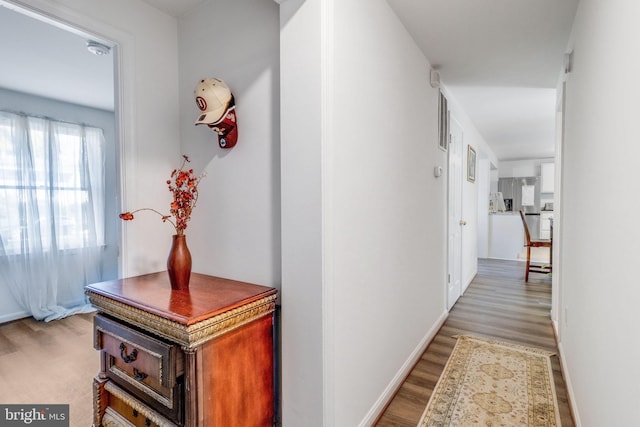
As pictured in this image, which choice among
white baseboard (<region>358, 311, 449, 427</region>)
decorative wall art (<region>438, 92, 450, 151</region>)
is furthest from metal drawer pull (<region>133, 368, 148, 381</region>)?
decorative wall art (<region>438, 92, 450, 151</region>)

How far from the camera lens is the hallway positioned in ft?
6.45

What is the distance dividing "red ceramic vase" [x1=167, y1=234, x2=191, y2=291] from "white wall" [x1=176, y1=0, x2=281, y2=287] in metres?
0.28

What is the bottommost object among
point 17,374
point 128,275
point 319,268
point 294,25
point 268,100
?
point 17,374

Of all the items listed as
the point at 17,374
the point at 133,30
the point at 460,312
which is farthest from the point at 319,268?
the point at 460,312

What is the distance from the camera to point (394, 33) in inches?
79.3

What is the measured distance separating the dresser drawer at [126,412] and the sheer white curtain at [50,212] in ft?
8.64

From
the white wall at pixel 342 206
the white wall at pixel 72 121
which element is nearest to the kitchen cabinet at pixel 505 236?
the white wall at pixel 342 206

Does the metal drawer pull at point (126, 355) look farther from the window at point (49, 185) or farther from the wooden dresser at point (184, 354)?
the window at point (49, 185)

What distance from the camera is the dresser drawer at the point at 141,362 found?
1.23 meters

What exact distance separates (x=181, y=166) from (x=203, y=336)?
3.80ft

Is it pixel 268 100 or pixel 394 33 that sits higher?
pixel 394 33

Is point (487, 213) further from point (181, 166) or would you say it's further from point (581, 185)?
point (181, 166)

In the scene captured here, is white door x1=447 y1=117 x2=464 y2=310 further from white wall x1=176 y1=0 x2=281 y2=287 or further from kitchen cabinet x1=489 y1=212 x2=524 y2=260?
kitchen cabinet x1=489 y1=212 x2=524 y2=260

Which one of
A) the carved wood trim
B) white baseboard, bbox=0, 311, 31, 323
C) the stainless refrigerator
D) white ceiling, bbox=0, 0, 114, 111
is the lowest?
white baseboard, bbox=0, 311, 31, 323
